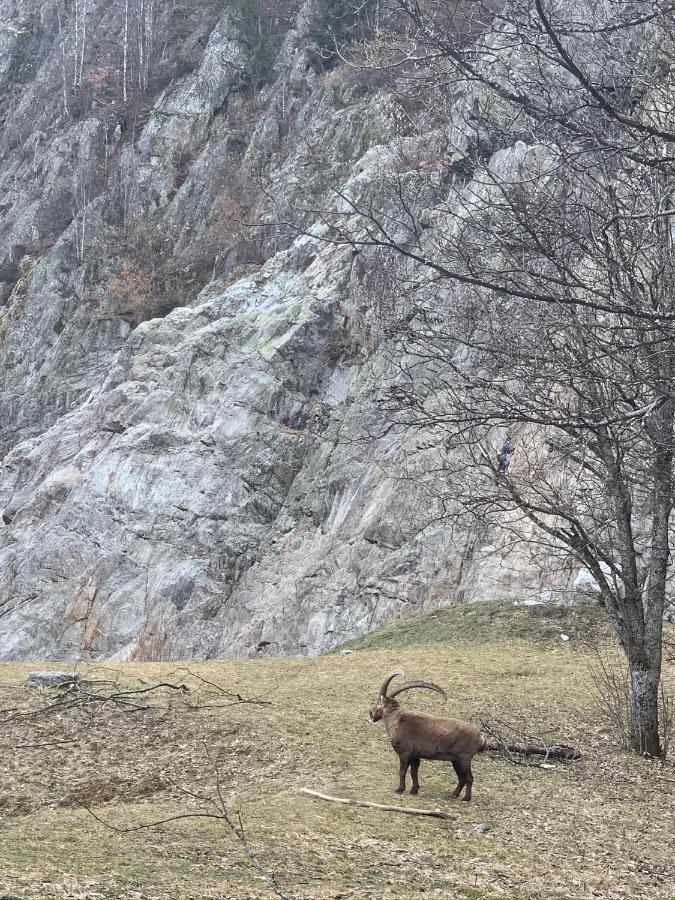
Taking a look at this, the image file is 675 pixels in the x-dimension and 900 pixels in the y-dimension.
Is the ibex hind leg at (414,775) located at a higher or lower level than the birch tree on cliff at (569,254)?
lower

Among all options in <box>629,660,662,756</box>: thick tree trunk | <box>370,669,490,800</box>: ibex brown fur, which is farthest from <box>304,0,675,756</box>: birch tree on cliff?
<box>370,669,490,800</box>: ibex brown fur

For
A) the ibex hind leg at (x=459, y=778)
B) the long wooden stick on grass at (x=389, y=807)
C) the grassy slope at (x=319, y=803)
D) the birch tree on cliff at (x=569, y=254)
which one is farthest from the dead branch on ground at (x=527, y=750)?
the long wooden stick on grass at (x=389, y=807)

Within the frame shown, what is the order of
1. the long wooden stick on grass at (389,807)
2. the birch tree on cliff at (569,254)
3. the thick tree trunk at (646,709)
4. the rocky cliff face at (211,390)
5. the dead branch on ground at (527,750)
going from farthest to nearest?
the rocky cliff face at (211,390) < the thick tree trunk at (646,709) < the dead branch on ground at (527,750) < the long wooden stick on grass at (389,807) < the birch tree on cliff at (569,254)

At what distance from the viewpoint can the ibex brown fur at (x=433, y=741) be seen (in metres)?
6.08

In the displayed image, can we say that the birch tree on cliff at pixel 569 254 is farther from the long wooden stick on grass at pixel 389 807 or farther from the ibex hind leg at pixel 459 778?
the long wooden stick on grass at pixel 389 807

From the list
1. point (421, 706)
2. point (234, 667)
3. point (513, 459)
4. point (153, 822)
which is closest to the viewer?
point (153, 822)

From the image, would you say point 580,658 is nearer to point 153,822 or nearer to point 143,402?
point 153,822

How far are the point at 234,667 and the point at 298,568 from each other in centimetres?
943

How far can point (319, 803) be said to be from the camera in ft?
20.1

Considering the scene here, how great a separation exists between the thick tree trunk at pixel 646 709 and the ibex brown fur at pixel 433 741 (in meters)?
2.33

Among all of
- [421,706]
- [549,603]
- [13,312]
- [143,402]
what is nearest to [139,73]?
[13,312]

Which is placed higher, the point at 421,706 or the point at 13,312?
the point at 13,312

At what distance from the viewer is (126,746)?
8.20 meters

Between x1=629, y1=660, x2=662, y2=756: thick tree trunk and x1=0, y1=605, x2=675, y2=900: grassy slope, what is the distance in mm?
205
